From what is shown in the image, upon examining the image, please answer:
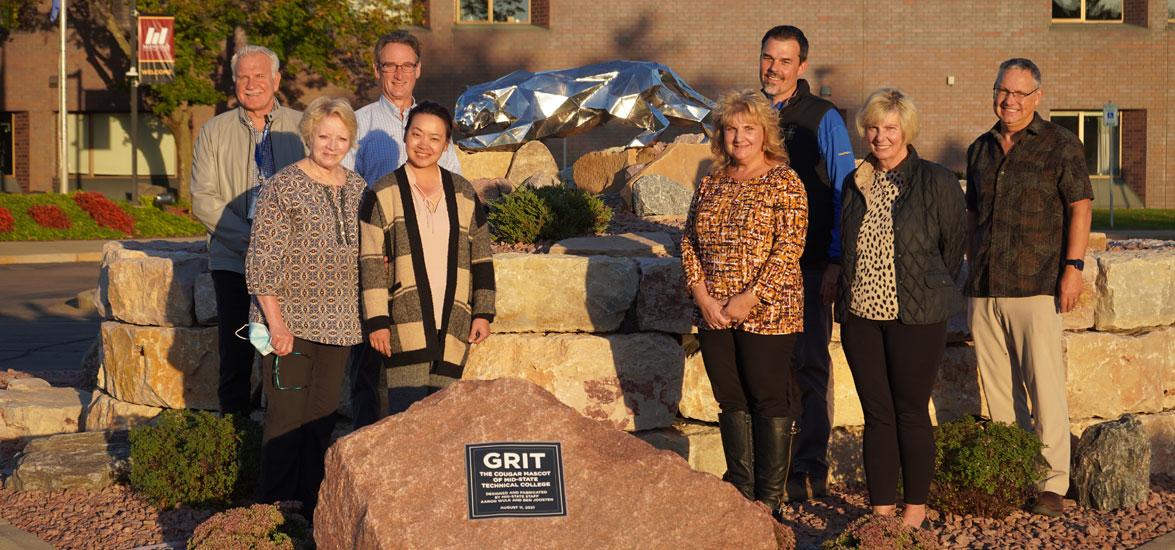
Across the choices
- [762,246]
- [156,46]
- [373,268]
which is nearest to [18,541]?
[373,268]

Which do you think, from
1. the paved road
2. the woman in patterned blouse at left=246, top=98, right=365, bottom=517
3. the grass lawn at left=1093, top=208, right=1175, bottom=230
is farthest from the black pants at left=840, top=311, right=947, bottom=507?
the grass lawn at left=1093, top=208, right=1175, bottom=230

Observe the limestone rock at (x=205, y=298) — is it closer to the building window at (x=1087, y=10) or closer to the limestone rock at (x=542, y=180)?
the limestone rock at (x=542, y=180)

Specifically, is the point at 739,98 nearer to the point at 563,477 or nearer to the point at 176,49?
the point at 563,477

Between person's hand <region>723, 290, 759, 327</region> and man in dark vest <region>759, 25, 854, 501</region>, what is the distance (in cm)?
62

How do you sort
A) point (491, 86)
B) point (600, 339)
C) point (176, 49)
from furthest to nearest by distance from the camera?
point (176, 49), point (491, 86), point (600, 339)

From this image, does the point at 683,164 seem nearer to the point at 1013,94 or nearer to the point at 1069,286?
the point at 1013,94

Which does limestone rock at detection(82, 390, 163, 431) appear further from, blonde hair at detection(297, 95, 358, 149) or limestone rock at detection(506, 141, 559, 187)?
limestone rock at detection(506, 141, 559, 187)

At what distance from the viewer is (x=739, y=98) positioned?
197 inches

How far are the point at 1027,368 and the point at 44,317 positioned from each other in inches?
429

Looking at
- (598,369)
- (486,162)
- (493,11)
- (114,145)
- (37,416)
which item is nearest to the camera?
(598,369)

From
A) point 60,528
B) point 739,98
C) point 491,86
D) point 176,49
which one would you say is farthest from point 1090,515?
point 176,49

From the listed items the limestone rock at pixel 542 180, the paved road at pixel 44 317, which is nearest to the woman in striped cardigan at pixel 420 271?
the limestone rock at pixel 542 180

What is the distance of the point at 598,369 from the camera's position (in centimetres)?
627

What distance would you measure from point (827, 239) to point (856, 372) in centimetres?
67
